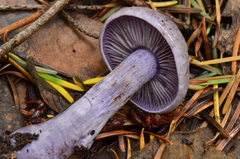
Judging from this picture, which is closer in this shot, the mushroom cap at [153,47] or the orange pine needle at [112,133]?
the mushroom cap at [153,47]

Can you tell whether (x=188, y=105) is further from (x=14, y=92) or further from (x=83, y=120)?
(x=14, y=92)

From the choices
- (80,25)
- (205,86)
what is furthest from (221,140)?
(80,25)

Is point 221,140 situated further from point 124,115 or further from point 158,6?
point 158,6

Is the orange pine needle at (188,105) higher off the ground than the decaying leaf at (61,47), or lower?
lower

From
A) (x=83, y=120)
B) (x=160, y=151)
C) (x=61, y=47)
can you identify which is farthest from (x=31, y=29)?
(x=160, y=151)

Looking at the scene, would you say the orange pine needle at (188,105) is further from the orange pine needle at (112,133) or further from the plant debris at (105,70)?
the orange pine needle at (112,133)

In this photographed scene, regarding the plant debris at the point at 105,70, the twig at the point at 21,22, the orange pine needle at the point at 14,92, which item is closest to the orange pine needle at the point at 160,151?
the plant debris at the point at 105,70

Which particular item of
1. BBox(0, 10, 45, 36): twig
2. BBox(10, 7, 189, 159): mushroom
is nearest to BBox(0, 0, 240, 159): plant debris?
BBox(0, 10, 45, 36): twig

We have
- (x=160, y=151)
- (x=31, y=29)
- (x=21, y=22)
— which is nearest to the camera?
(x=160, y=151)
